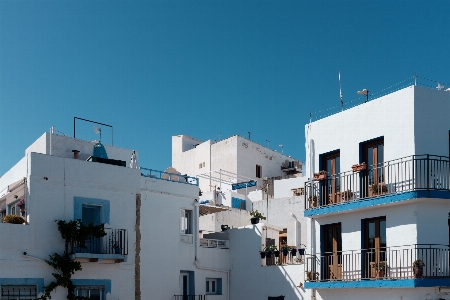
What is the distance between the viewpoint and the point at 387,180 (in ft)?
78.4

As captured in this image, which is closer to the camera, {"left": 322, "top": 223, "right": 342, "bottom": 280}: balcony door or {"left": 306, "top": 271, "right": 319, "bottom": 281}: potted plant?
{"left": 322, "top": 223, "right": 342, "bottom": 280}: balcony door

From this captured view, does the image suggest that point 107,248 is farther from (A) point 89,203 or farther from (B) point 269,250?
(B) point 269,250

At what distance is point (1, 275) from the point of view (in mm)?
24031

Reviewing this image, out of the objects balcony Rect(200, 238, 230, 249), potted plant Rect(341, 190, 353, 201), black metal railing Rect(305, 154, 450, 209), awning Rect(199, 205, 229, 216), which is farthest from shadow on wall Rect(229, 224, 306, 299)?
potted plant Rect(341, 190, 353, 201)

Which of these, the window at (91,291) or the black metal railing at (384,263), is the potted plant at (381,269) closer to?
the black metal railing at (384,263)

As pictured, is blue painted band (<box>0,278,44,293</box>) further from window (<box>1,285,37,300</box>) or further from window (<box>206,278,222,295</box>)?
window (<box>206,278,222,295</box>)

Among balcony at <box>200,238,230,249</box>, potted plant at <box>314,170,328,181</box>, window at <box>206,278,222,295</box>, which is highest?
potted plant at <box>314,170,328,181</box>

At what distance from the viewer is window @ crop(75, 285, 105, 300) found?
2605 centimetres

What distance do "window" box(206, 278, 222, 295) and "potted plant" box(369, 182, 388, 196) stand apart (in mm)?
10413

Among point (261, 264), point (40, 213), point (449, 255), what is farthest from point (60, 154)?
point (449, 255)

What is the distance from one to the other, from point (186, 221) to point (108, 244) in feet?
16.7

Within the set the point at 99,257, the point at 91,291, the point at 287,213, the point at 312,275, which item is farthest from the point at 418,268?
the point at 287,213

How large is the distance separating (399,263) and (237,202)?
18.1 m

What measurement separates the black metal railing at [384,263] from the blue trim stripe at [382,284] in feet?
0.62
